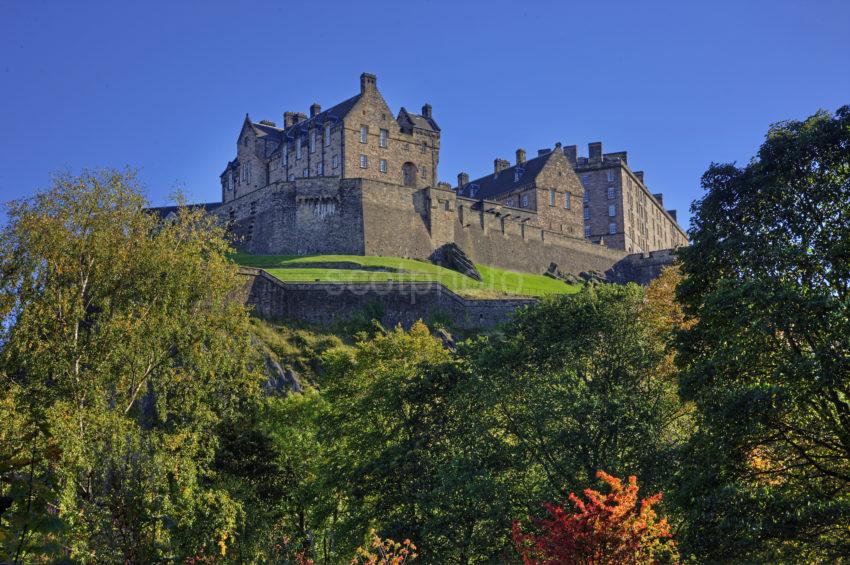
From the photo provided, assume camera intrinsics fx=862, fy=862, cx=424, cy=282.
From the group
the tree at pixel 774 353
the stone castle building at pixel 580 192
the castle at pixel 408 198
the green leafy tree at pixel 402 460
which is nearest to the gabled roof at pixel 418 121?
the castle at pixel 408 198

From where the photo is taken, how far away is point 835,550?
17109 mm

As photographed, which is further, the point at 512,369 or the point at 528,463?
the point at 512,369

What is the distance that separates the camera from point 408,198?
73250mm

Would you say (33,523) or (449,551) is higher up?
(33,523)

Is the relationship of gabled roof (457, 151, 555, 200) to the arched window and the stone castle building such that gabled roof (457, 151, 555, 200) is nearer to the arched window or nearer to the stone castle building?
→ the stone castle building

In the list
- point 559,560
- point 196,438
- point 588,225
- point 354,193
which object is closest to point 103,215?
point 196,438

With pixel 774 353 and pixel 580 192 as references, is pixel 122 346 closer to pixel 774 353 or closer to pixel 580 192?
pixel 774 353

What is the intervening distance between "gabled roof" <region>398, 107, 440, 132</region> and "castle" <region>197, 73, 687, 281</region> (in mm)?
159

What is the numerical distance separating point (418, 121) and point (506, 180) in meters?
15.7

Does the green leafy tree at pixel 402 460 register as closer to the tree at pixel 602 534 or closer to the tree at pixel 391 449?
the tree at pixel 391 449

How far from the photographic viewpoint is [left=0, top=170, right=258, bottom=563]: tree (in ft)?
75.0

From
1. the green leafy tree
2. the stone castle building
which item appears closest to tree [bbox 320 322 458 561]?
the green leafy tree

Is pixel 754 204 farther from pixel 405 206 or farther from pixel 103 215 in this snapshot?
pixel 405 206

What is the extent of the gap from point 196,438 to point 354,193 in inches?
1828
